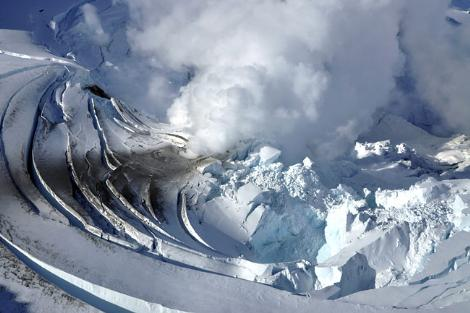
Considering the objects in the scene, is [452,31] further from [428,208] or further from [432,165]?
[428,208]

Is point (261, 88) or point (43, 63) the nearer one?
point (261, 88)

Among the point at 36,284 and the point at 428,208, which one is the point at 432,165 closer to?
the point at 428,208

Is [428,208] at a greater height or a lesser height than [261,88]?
lesser

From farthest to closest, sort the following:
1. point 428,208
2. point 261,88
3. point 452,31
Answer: point 452,31 → point 261,88 → point 428,208

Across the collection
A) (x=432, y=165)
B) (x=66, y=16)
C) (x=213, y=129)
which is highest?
(x=66, y=16)

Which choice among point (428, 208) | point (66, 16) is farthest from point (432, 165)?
point (66, 16)

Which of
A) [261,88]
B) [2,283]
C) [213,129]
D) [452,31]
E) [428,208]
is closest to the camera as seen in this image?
[2,283]
